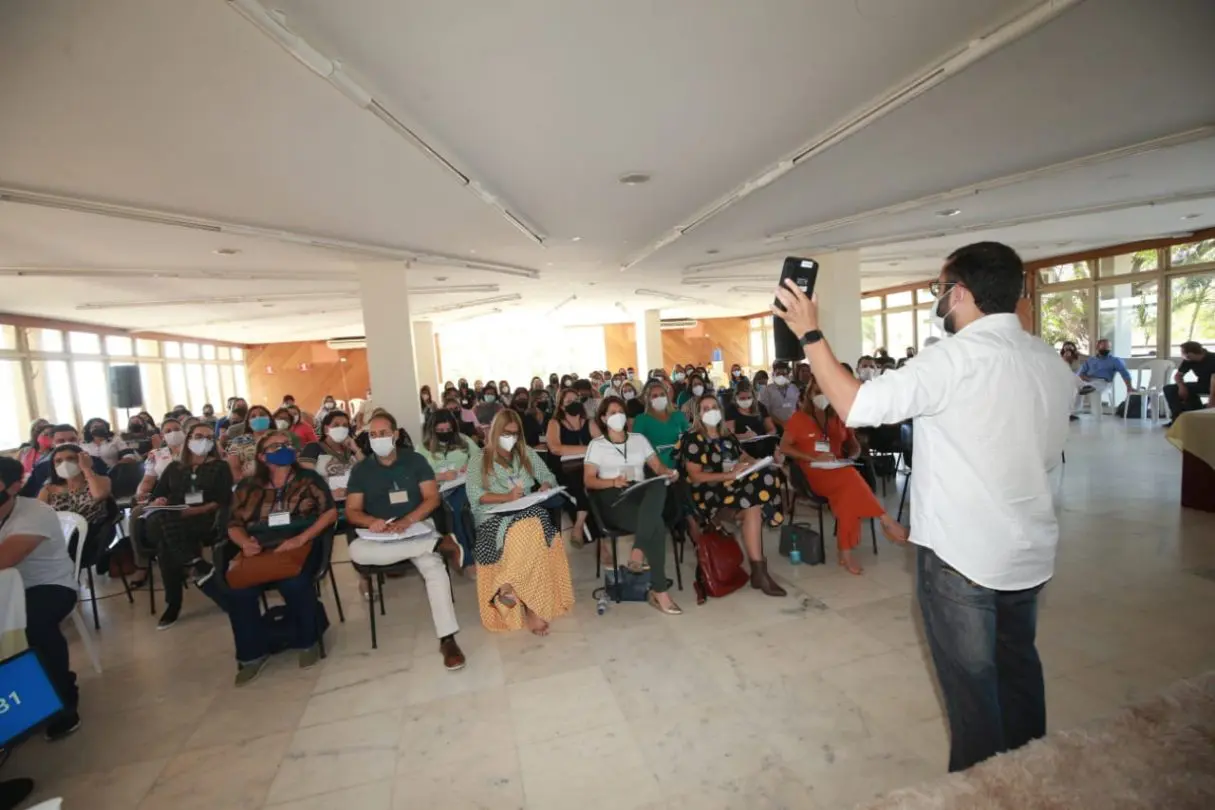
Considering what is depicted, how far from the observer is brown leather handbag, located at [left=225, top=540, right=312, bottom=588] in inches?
127

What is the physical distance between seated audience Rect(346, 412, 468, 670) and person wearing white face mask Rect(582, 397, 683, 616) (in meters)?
1.07

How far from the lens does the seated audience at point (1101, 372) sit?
961 cm

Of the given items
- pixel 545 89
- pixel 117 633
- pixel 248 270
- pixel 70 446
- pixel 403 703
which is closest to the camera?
pixel 403 703

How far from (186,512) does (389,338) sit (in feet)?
14.1

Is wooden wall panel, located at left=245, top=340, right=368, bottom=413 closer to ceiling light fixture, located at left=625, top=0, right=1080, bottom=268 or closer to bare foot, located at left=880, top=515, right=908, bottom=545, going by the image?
ceiling light fixture, located at left=625, top=0, right=1080, bottom=268

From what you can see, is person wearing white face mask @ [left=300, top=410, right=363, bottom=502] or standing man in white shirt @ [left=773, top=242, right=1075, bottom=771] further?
person wearing white face mask @ [left=300, top=410, right=363, bottom=502]

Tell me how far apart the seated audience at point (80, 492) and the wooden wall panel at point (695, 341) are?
19.6 m

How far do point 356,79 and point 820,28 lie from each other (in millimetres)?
2559

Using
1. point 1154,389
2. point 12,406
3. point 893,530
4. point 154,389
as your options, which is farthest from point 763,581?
point 154,389

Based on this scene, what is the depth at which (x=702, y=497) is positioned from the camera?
4.05 metres

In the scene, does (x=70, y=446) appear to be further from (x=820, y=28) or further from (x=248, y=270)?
(x=820, y=28)

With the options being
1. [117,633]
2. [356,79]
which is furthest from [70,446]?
[356,79]

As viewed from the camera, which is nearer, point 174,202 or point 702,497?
point 702,497

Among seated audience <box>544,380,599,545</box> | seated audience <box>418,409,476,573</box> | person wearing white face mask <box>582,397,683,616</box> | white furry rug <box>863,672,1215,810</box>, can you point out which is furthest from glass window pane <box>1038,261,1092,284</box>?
white furry rug <box>863,672,1215,810</box>
